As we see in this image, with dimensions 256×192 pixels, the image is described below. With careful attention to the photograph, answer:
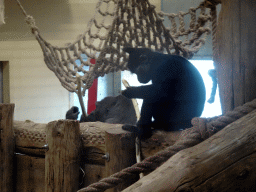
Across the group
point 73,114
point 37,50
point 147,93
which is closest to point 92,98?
point 73,114

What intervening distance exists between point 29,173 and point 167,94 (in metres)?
1.26

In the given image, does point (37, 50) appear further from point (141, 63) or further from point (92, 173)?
point (92, 173)

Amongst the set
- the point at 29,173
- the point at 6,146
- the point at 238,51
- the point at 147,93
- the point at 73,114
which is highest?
the point at 238,51

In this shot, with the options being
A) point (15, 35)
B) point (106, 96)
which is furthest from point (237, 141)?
point (15, 35)

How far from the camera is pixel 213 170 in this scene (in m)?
0.89

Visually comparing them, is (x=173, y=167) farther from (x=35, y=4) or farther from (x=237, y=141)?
(x=35, y=4)

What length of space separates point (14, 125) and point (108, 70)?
3.30 feet

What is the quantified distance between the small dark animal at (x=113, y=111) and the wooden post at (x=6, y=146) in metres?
1.08

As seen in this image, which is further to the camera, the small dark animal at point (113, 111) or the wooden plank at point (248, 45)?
the small dark animal at point (113, 111)

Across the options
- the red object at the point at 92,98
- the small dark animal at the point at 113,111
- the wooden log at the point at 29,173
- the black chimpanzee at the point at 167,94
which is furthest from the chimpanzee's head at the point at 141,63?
the red object at the point at 92,98

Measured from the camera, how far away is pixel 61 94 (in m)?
3.91

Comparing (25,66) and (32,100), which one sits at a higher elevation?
Answer: (25,66)

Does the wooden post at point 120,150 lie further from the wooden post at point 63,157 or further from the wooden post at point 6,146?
the wooden post at point 6,146

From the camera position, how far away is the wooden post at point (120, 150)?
5.17 ft
